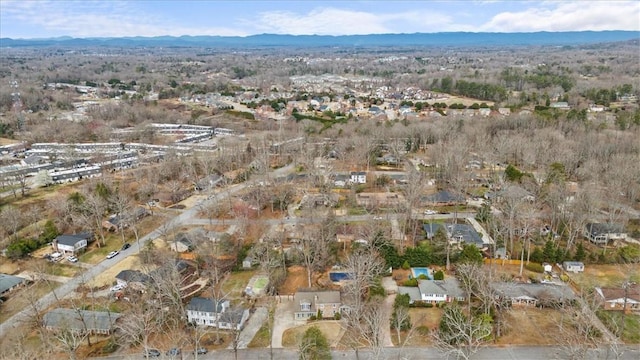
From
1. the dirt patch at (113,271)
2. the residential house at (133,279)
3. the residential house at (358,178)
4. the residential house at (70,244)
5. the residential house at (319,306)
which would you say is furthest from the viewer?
the residential house at (358,178)

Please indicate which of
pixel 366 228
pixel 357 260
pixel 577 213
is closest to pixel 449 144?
pixel 577 213

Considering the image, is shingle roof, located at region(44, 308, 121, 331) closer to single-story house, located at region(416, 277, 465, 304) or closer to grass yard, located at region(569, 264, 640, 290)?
single-story house, located at region(416, 277, 465, 304)

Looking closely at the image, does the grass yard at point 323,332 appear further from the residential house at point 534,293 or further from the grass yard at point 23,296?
the grass yard at point 23,296

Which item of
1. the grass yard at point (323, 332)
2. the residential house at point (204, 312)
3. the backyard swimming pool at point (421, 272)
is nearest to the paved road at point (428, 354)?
the grass yard at point (323, 332)

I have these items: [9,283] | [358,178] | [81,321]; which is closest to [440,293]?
[81,321]

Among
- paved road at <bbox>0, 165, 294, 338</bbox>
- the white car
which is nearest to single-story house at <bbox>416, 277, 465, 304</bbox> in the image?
the white car

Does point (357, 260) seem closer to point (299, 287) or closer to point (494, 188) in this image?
point (299, 287)

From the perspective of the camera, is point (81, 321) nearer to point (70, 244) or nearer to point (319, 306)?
point (70, 244)
